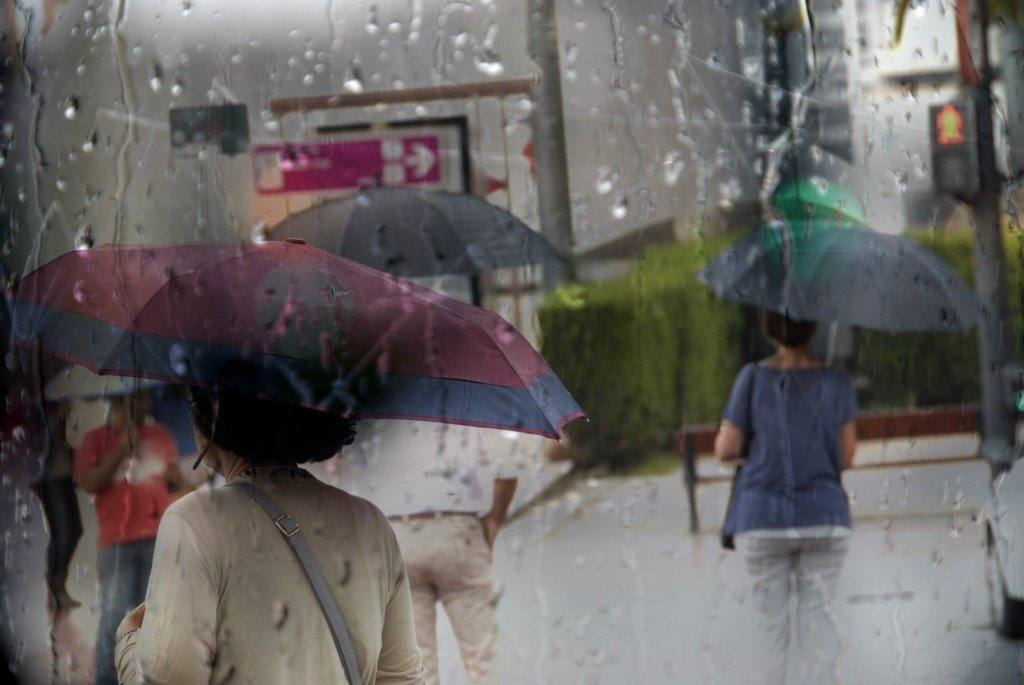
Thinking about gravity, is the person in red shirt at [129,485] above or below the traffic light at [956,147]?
below

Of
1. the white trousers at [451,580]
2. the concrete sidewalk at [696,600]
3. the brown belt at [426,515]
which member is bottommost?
the concrete sidewalk at [696,600]

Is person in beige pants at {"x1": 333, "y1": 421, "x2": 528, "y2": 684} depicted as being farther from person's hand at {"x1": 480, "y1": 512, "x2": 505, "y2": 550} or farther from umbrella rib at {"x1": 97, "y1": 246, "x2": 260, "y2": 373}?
umbrella rib at {"x1": 97, "y1": 246, "x2": 260, "y2": 373}

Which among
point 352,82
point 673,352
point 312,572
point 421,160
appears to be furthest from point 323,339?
point 673,352

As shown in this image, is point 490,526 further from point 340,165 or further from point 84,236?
point 84,236

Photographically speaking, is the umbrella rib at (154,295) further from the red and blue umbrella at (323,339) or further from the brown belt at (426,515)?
the brown belt at (426,515)

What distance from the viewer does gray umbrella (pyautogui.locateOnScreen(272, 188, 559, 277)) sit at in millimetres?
2506

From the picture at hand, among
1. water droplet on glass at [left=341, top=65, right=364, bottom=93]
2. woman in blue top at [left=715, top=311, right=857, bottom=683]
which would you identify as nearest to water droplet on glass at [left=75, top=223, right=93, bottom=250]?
water droplet on glass at [left=341, top=65, right=364, bottom=93]

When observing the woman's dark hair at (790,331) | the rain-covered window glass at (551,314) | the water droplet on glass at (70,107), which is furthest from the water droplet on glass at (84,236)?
the woman's dark hair at (790,331)

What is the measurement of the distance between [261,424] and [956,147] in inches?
96.8

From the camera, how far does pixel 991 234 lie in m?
3.25

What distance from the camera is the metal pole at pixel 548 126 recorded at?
3.10 metres

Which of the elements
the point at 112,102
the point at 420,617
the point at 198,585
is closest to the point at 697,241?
the point at 420,617

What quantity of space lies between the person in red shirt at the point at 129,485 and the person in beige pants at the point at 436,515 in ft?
1.39

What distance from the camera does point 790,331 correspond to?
290cm
